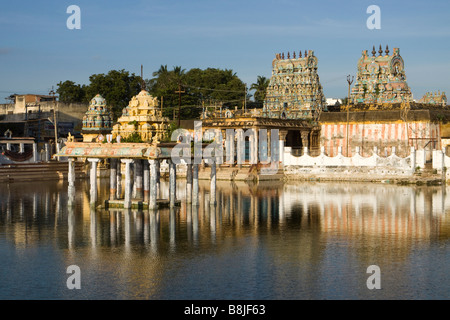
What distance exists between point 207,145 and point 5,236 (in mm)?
11349

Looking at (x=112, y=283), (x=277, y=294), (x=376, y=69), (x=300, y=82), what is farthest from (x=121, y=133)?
(x=376, y=69)

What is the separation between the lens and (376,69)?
238ft

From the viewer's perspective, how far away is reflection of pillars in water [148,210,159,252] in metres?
25.0

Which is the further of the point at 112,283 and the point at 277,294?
the point at 112,283

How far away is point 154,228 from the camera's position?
28.5 m

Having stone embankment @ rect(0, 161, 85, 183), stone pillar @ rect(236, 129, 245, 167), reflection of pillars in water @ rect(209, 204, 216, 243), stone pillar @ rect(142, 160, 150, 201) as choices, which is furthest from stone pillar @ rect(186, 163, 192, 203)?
stone embankment @ rect(0, 161, 85, 183)

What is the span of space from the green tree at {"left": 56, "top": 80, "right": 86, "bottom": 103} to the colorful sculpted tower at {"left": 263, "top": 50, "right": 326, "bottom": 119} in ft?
135

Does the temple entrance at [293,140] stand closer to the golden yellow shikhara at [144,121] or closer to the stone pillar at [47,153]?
the stone pillar at [47,153]

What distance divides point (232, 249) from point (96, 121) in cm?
4569

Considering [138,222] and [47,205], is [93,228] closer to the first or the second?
[138,222]

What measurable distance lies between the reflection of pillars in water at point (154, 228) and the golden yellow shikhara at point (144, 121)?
4.12 metres

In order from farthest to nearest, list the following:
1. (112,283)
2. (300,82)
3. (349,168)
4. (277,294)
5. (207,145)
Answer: (300,82) < (349,168) < (207,145) < (112,283) < (277,294)

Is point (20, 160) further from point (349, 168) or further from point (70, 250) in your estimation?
point (70, 250)

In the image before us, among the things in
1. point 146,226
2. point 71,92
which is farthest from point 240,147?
point 71,92
